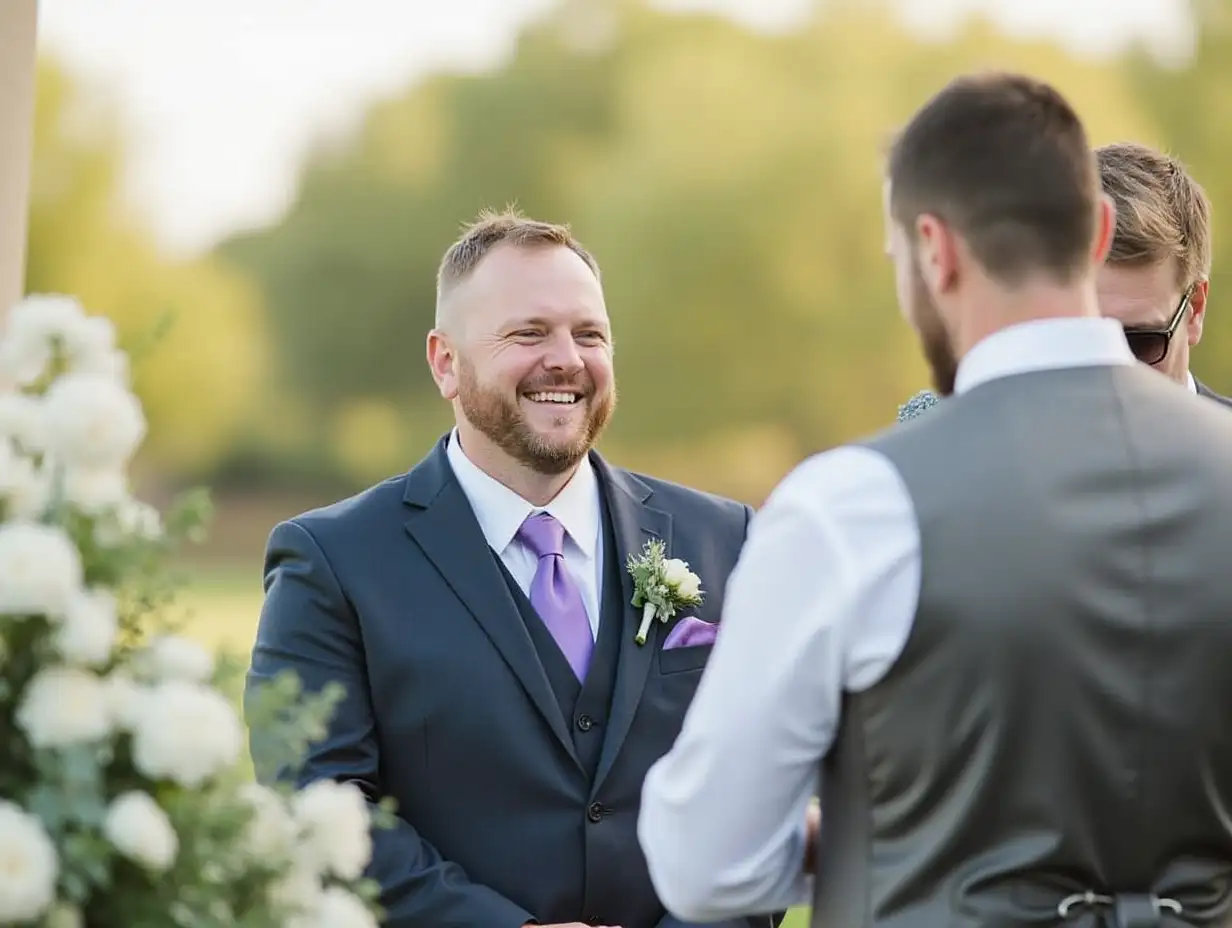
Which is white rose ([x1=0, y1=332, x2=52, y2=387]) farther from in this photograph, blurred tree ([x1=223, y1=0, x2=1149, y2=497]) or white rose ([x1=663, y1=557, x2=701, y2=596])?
blurred tree ([x1=223, y1=0, x2=1149, y2=497])

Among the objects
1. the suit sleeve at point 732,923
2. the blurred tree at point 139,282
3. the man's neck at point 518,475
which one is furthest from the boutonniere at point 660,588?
the blurred tree at point 139,282

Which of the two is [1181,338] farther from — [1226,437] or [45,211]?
[45,211]

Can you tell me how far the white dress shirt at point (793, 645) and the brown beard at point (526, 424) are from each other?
1449mm

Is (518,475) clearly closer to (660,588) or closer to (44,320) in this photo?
(660,588)

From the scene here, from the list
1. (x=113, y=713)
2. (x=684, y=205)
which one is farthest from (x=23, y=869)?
(x=684, y=205)

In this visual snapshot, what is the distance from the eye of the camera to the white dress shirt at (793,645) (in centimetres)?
199

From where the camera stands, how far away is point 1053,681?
1.95 m

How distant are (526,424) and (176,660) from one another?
1715mm

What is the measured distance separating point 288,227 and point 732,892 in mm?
45783

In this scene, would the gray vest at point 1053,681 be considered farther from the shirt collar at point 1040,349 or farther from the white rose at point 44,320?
the white rose at point 44,320

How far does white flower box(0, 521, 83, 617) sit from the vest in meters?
1.67

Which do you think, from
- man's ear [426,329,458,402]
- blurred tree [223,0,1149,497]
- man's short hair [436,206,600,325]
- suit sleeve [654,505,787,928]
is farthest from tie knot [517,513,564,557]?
blurred tree [223,0,1149,497]

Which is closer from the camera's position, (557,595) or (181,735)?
(181,735)

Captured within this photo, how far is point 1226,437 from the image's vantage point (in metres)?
2.09
